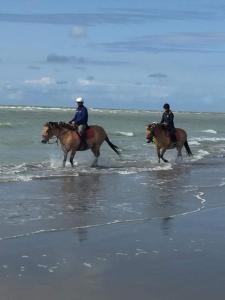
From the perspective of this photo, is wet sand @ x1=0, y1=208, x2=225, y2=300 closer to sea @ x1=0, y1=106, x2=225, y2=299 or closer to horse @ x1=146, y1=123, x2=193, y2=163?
sea @ x1=0, y1=106, x2=225, y2=299

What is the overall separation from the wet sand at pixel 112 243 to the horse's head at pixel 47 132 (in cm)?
465

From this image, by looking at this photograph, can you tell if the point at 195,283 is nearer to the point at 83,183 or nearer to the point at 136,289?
the point at 136,289

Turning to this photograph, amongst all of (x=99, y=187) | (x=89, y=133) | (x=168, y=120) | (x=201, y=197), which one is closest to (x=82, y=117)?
(x=89, y=133)

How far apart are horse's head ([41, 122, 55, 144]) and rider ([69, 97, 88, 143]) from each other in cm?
58

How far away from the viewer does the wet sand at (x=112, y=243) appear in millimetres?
5352

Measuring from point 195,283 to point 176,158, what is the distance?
15.3m

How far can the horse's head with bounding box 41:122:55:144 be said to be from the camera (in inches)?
671

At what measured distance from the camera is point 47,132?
672 inches

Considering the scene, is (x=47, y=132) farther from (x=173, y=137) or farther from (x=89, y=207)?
(x=89, y=207)

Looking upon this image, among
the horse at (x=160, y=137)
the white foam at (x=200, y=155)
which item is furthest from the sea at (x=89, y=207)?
the white foam at (x=200, y=155)

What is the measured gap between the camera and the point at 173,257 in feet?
21.1

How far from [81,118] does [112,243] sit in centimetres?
1026

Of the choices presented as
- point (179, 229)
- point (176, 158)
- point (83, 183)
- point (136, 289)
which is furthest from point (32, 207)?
point (176, 158)

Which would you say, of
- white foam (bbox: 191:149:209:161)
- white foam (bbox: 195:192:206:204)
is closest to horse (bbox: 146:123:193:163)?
white foam (bbox: 191:149:209:161)
